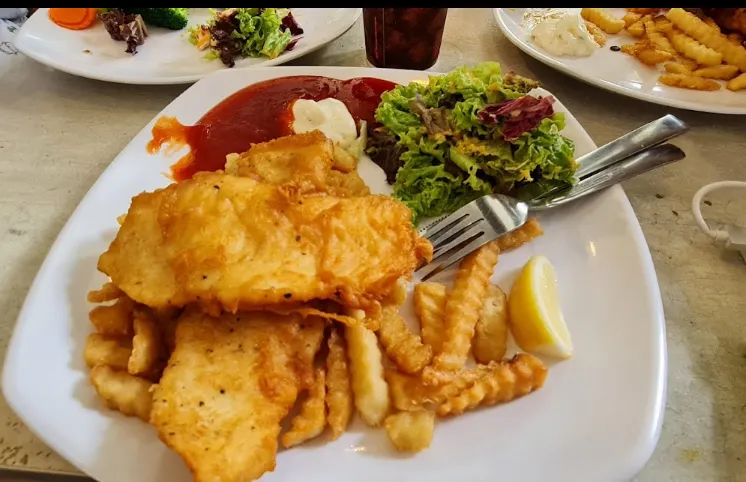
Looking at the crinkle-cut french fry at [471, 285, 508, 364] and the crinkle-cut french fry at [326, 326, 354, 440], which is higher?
the crinkle-cut french fry at [326, 326, 354, 440]

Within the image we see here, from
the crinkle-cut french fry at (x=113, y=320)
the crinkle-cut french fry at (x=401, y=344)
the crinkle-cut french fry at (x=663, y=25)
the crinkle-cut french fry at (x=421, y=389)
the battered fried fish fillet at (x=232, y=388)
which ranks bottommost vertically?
the crinkle-cut french fry at (x=663, y=25)

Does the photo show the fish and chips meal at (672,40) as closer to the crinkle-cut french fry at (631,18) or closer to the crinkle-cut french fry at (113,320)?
the crinkle-cut french fry at (631,18)

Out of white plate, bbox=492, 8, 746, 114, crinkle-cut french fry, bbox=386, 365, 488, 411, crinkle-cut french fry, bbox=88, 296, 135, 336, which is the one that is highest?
crinkle-cut french fry, bbox=88, 296, 135, 336

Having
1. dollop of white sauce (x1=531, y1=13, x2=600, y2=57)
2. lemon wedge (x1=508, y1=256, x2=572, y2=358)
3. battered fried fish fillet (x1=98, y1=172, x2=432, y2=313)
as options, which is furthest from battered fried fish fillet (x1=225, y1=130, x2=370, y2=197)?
dollop of white sauce (x1=531, y1=13, x2=600, y2=57)

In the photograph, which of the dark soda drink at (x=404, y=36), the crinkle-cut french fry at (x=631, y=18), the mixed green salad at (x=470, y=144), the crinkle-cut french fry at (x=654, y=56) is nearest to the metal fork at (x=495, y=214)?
the mixed green salad at (x=470, y=144)

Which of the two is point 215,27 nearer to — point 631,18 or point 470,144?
point 470,144

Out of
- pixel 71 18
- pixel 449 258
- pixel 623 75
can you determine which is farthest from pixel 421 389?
pixel 71 18

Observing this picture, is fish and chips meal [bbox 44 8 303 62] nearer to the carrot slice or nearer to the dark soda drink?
the carrot slice

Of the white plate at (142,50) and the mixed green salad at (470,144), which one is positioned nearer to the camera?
the mixed green salad at (470,144)
